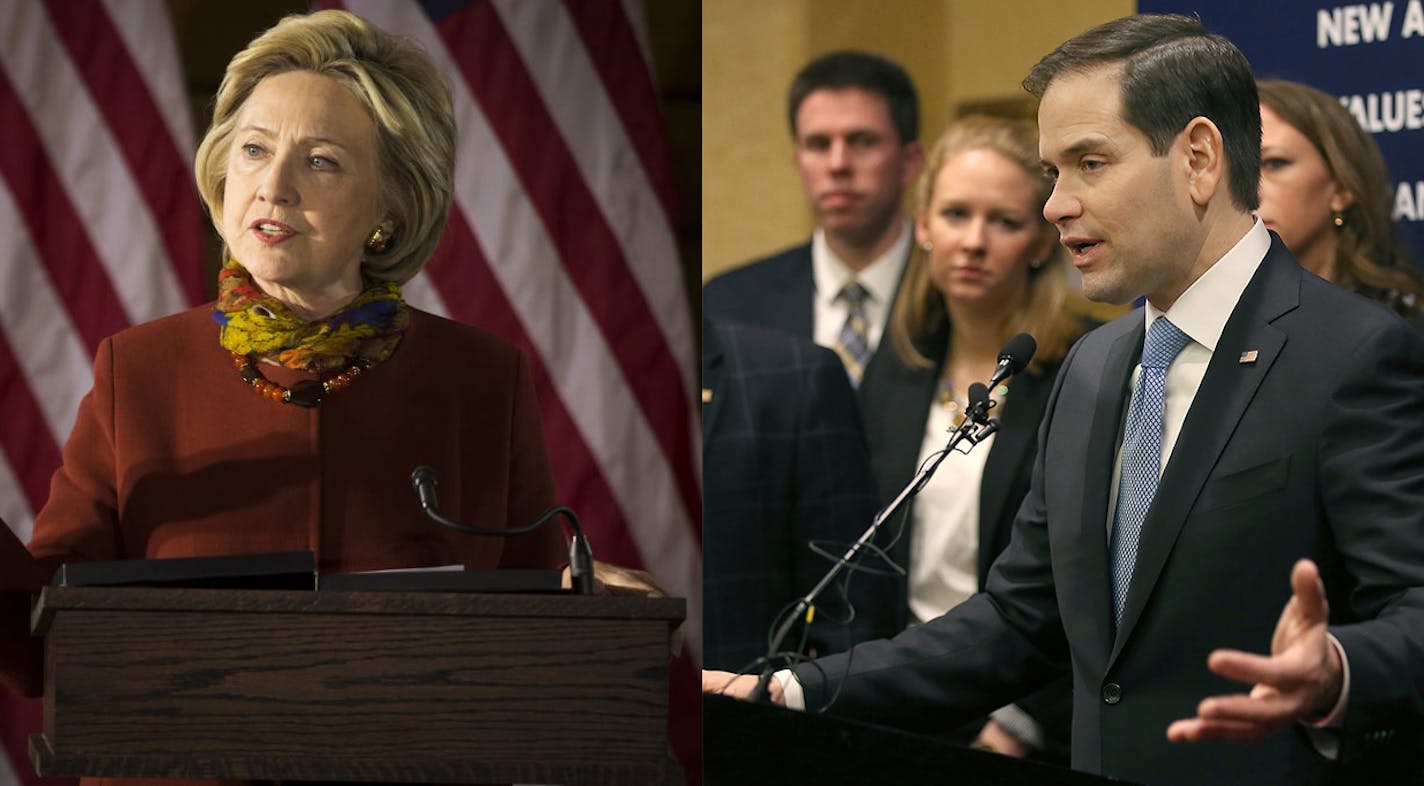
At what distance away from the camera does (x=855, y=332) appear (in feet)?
10.5

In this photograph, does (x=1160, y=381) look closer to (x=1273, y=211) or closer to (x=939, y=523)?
(x=1273, y=211)

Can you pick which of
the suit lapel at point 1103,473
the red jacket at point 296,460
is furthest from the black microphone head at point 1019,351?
the red jacket at point 296,460

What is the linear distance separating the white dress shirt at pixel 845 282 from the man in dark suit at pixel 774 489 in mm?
62

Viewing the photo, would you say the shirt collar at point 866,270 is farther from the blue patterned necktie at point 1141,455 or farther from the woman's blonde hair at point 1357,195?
the woman's blonde hair at point 1357,195

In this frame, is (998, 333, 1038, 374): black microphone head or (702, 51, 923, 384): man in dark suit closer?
(998, 333, 1038, 374): black microphone head

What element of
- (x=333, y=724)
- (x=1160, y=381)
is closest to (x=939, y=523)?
(x=1160, y=381)

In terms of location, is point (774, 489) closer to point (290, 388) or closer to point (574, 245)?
point (290, 388)

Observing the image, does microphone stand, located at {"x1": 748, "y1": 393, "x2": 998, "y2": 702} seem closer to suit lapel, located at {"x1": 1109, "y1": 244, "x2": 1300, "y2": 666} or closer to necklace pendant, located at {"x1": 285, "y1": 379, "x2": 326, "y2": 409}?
suit lapel, located at {"x1": 1109, "y1": 244, "x2": 1300, "y2": 666}

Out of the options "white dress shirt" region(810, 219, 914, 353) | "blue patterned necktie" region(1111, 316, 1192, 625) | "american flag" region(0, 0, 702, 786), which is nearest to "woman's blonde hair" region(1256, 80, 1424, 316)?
"blue patterned necktie" region(1111, 316, 1192, 625)

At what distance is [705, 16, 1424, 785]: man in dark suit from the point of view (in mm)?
2336

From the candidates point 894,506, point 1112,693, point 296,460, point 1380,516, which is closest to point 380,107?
point 296,460

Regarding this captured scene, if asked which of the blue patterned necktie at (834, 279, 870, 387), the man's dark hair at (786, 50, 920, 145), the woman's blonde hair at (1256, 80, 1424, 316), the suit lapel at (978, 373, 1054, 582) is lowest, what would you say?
the suit lapel at (978, 373, 1054, 582)

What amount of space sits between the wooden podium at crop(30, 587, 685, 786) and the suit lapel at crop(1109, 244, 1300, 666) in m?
0.75

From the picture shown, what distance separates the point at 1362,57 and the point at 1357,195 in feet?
0.64
